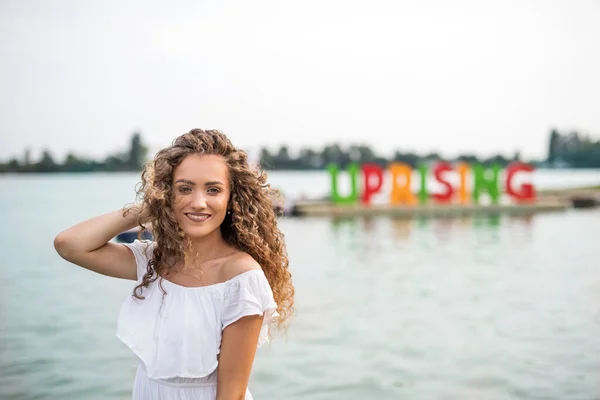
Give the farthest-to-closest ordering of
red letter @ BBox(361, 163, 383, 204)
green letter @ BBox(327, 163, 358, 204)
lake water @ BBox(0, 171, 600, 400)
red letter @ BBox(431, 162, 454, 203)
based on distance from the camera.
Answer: green letter @ BBox(327, 163, 358, 204), red letter @ BBox(431, 162, 454, 203), red letter @ BBox(361, 163, 383, 204), lake water @ BBox(0, 171, 600, 400)

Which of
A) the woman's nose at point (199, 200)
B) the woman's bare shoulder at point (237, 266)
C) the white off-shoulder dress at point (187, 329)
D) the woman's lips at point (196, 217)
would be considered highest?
the woman's nose at point (199, 200)

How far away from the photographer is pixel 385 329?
726cm

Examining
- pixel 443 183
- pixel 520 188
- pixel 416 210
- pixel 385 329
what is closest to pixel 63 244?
pixel 385 329

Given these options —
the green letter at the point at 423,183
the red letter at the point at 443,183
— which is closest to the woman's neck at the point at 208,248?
the red letter at the point at 443,183

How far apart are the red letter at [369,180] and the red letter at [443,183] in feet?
5.99

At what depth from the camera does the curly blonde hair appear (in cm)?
170

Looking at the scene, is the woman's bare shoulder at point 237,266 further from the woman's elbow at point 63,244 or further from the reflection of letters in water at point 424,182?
the reflection of letters in water at point 424,182

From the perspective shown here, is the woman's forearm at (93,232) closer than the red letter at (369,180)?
Yes

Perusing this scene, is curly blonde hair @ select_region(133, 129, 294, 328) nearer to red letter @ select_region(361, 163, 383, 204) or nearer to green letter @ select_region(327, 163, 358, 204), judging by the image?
red letter @ select_region(361, 163, 383, 204)

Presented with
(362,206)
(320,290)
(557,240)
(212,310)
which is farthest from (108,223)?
(362,206)

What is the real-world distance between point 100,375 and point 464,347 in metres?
3.18

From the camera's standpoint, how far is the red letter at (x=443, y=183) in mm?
23587

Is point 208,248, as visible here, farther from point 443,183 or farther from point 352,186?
point 443,183

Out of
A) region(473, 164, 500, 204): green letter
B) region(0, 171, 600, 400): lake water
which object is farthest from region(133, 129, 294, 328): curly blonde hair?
region(473, 164, 500, 204): green letter
